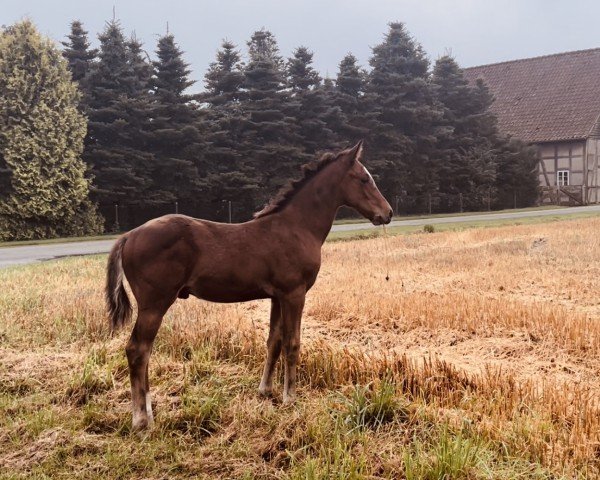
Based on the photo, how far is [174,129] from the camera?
23922 mm

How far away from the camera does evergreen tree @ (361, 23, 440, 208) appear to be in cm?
3062

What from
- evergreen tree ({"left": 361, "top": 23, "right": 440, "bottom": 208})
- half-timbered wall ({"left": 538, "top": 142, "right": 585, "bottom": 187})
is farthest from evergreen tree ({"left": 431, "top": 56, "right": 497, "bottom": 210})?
half-timbered wall ({"left": 538, "top": 142, "right": 585, "bottom": 187})

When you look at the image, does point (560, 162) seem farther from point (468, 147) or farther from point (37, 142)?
point (37, 142)

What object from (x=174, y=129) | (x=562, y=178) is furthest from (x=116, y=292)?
(x=562, y=178)

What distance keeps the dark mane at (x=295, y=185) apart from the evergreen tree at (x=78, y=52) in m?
24.1

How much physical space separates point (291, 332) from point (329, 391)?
0.71m

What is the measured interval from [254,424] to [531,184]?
1502 inches

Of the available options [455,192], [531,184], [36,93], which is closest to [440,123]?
[455,192]

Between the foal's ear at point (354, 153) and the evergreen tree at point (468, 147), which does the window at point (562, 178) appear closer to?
the evergreen tree at point (468, 147)

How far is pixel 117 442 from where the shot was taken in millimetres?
3873

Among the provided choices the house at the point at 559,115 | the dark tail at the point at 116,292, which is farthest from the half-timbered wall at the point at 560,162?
the dark tail at the point at 116,292

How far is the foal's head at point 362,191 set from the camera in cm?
443

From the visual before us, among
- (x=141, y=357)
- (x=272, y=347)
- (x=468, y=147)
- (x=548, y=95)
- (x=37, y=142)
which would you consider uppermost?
(x=548, y=95)

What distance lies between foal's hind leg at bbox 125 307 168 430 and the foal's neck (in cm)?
128
